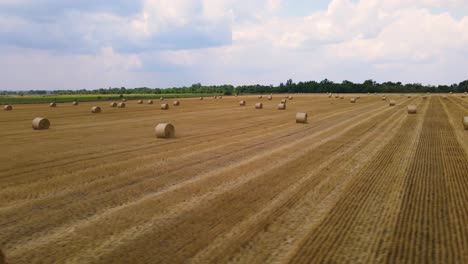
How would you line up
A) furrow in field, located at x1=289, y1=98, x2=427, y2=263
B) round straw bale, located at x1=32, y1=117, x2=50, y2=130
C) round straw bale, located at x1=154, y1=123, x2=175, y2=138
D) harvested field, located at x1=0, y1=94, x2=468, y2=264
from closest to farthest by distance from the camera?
furrow in field, located at x1=289, y1=98, x2=427, y2=263, harvested field, located at x1=0, y1=94, x2=468, y2=264, round straw bale, located at x1=154, y1=123, x2=175, y2=138, round straw bale, located at x1=32, y1=117, x2=50, y2=130

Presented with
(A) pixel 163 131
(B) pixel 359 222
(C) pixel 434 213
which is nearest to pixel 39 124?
(A) pixel 163 131

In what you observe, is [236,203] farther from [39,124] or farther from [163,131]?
[39,124]

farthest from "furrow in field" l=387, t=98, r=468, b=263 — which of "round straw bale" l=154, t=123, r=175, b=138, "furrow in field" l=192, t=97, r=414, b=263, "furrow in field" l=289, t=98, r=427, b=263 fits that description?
"round straw bale" l=154, t=123, r=175, b=138

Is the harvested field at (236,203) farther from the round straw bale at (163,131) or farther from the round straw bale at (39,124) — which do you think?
the round straw bale at (39,124)

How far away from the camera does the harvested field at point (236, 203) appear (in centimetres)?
613

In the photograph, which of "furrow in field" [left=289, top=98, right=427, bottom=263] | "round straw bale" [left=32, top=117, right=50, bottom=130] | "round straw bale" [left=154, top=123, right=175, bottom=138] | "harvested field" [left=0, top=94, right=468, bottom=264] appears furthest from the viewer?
"round straw bale" [left=32, top=117, right=50, bottom=130]

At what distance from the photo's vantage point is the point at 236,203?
8.51 metres

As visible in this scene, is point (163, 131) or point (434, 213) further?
point (163, 131)

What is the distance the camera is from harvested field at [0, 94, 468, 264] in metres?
6.13

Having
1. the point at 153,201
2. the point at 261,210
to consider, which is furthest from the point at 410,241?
the point at 153,201

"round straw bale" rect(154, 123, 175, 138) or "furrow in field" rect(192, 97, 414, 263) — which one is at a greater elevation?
"round straw bale" rect(154, 123, 175, 138)

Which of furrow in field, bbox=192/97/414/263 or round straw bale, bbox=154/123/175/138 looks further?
round straw bale, bbox=154/123/175/138

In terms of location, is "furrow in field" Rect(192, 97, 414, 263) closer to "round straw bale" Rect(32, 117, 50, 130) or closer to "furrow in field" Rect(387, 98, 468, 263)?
"furrow in field" Rect(387, 98, 468, 263)

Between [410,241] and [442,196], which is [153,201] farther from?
[442,196]
